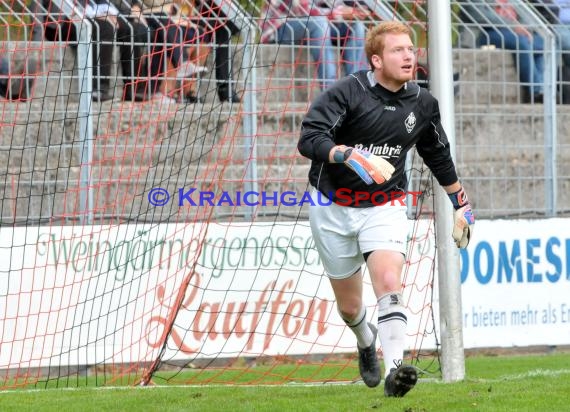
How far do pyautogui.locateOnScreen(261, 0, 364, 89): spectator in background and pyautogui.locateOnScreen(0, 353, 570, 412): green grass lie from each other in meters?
3.82

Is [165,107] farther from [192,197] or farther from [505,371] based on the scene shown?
[505,371]

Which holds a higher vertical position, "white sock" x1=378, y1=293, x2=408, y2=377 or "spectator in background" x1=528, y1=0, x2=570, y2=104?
"spectator in background" x1=528, y1=0, x2=570, y2=104

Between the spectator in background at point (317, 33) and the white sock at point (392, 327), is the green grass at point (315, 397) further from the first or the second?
the spectator in background at point (317, 33)

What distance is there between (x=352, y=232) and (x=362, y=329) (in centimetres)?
78

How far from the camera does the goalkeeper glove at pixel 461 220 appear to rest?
298 inches

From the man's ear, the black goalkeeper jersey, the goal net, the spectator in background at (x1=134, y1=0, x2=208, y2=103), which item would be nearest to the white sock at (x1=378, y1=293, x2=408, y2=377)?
the black goalkeeper jersey

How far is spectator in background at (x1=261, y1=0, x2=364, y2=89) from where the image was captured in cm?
1131

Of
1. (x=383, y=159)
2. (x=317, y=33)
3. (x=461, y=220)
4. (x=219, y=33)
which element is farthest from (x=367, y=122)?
(x=317, y=33)

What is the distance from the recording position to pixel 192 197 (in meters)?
11.4

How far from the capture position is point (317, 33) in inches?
454

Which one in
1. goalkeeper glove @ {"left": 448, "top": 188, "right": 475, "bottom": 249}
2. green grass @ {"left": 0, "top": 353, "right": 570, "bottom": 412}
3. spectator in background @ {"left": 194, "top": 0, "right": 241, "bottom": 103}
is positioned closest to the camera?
green grass @ {"left": 0, "top": 353, "right": 570, "bottom": 412}

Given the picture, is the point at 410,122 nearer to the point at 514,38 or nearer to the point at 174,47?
the point at 174,47
